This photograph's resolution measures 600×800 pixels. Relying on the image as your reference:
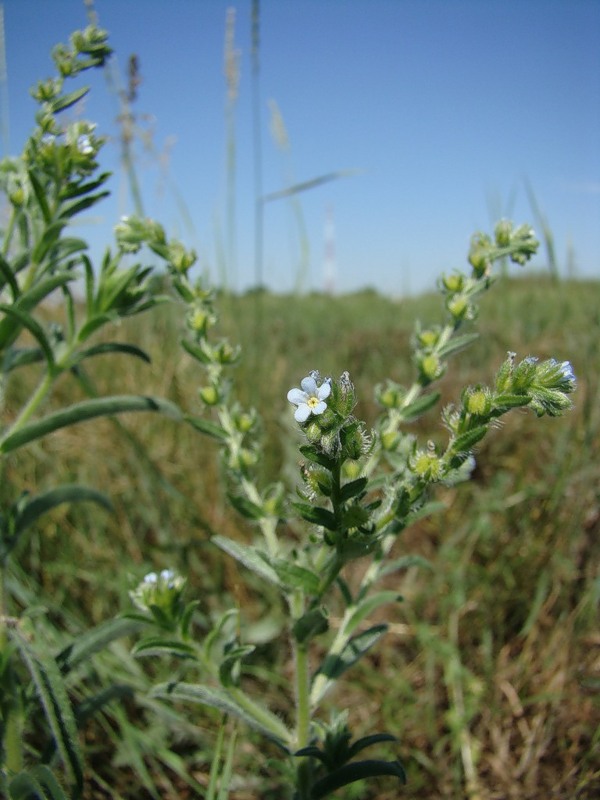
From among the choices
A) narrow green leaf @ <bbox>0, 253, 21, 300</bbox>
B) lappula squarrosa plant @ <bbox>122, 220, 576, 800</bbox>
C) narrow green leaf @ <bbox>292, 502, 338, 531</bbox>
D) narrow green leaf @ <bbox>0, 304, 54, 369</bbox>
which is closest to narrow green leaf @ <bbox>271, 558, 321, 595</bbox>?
lappula squarrosa plant @ <bbox>122, 220, 576, 800</bbox>

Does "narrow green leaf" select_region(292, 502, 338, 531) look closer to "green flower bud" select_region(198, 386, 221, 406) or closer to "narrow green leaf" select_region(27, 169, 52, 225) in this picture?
"green flower bud" select_region(198, 386, 221, 406)

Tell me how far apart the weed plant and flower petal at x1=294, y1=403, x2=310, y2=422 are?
2 cm

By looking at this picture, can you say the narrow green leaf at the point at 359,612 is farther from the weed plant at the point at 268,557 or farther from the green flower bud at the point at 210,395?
the green flower bud at the point at 210,395

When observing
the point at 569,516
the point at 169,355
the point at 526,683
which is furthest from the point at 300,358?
the point at 526,683

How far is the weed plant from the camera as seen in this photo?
1.28 metres

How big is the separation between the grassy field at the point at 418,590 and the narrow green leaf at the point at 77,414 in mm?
104

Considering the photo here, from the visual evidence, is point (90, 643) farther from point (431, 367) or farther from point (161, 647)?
point (431, 367)

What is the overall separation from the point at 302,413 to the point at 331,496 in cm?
18

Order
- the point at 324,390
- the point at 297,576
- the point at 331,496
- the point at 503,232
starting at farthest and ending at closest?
1. the point at 503,232
2. the point at 297,576
3. the point at 331,496
4. the point at 324,390

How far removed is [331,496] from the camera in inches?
42.8

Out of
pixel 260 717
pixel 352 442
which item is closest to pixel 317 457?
pixel 352 442

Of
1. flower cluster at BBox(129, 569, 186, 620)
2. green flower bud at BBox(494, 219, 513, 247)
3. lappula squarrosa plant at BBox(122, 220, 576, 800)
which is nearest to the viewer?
lappula squarrosa plant at BBox(122, 220, 576, 800)

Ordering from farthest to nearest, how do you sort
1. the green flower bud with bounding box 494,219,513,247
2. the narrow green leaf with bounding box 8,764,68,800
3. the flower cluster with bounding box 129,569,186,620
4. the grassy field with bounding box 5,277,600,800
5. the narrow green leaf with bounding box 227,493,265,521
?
1. the grassy field with bounding box 5,277,600,800
2. the green flower bud with bounding box 494,219,513,247
3. the narrow green leaf with bounding box 227,493,265,521
4. the flower cluster with bounding box 129,569,186,620
5. the narrow green leaf with bounding box 8,764,68,800

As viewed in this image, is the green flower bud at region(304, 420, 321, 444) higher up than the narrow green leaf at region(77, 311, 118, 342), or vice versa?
the narrow green leaf at region(77, 311, 118, 342)
